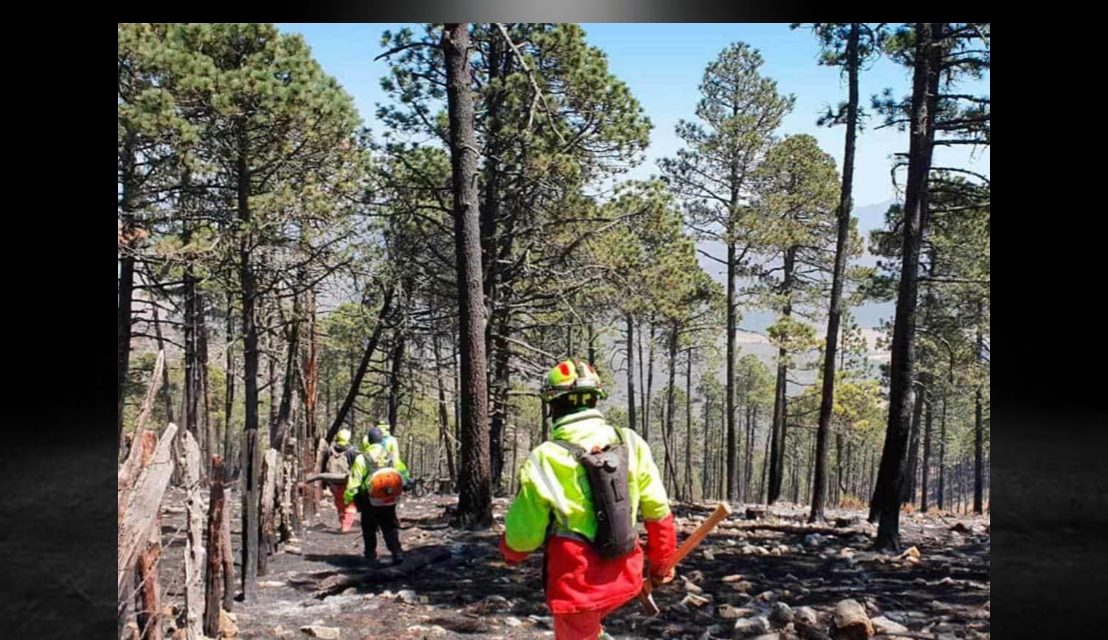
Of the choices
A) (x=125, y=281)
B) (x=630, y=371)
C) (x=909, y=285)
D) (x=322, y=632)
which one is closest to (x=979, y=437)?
(x=909, y=285)

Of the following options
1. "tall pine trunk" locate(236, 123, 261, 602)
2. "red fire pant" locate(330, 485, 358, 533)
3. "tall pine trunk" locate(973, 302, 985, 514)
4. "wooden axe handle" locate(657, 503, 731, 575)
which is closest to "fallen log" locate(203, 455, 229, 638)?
"tall pine trunk" locate(236, 123, 261, 602)

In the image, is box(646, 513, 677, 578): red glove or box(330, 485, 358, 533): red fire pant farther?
box(330, 485, 358, 533): red fire pant

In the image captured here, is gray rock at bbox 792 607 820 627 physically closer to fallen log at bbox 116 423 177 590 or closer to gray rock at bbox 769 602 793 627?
gray rock at bbox 769 602 793 627

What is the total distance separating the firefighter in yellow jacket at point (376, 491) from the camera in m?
5.55

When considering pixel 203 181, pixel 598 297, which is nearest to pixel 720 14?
pixel 598 297

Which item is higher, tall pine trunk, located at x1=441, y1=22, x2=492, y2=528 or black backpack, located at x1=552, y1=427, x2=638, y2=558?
tall pine trunk, located at x1=441, y1=22, x2=492, y2=528

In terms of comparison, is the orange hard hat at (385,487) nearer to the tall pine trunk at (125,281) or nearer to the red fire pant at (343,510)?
the red fire pant at (343,510)

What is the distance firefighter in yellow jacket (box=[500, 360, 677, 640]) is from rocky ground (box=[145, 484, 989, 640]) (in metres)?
0.93

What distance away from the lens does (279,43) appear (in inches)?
223

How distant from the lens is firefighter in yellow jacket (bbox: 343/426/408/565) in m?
5.55

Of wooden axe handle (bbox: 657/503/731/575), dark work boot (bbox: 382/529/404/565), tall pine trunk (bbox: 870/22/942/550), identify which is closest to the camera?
wooden axe handle (bbox: 657/503/731/575)
